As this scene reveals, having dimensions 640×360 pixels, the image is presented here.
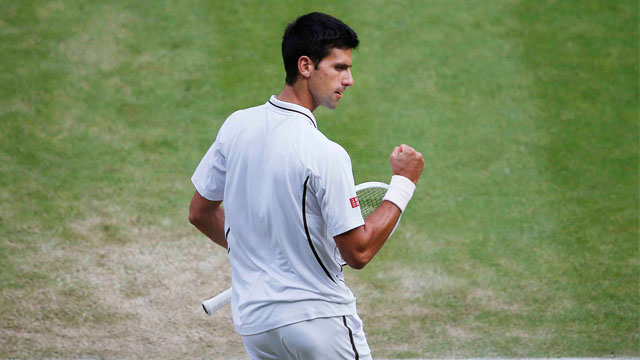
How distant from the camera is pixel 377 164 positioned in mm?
8008

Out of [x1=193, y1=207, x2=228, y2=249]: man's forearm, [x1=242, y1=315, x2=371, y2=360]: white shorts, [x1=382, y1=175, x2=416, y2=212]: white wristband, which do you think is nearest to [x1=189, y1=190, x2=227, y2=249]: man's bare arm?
[x1=193, y1=207, x2=228, y2=249]: man's forearm

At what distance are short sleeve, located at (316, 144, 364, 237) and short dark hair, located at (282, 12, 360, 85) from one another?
19.4 inches

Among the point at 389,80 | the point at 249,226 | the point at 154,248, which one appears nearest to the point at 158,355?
the point at 154,248

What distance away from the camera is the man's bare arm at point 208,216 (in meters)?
3.92

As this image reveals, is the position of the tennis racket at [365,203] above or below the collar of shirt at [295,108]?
below

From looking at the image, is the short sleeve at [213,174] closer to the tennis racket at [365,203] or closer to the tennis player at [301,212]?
the tennis player at [301,212]

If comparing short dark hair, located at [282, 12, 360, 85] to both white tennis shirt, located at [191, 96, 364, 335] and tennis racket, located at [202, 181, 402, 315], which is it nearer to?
white tennis shirt, located at [191, 96, 364, 335]

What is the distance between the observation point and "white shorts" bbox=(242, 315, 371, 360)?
337 centimetres

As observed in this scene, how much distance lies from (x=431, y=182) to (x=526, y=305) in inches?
70.4

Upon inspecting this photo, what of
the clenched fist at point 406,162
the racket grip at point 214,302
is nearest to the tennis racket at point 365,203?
the racket grip at point 214,302

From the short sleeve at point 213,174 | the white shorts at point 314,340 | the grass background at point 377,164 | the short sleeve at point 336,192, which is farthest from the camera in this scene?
the grass background at point 377,164

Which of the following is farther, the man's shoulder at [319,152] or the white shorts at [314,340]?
the white shorts at [314,340]

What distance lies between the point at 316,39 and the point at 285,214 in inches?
31.2

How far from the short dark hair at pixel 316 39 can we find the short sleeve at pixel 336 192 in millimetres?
492
